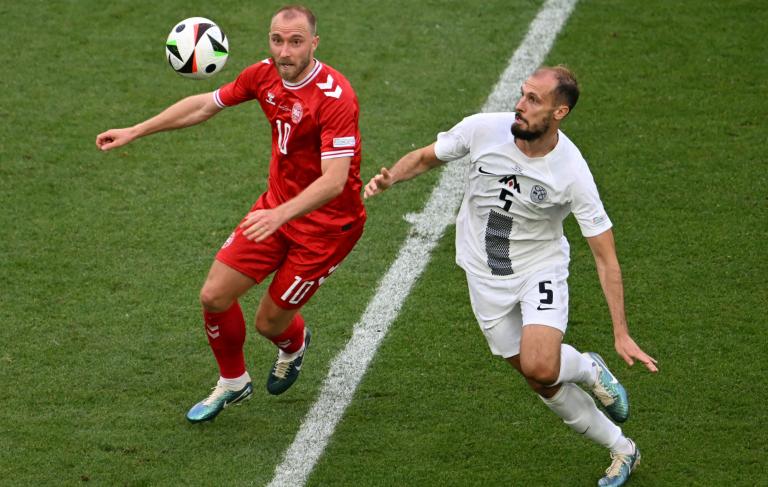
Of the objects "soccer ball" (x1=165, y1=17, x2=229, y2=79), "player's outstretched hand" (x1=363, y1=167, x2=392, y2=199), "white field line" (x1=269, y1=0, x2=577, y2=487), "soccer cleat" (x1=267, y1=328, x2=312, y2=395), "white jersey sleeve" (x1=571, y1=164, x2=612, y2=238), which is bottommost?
"white field line" (x1=269, y1=0, x2=577, y2=487)

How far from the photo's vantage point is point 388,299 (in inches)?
297

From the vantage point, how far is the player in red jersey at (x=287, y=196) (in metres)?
5.97

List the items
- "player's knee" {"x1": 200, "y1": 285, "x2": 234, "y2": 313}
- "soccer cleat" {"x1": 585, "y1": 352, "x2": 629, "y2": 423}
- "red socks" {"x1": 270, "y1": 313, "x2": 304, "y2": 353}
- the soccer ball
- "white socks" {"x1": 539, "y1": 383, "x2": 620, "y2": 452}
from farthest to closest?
the soccer ball, "red socks" {"x1": 270, "y1": 313, "x2": 304, "y2": 353}, "player's knee" {"x1": 200, "y1": 285, "x2": 234, "y2": 313}, "soccer cleat" {"x1": 585, "y1": 352, "x2": 629, "y2": 423}, "white socks" {"x1": 539, "y1": 383, "x2": 620, "y2": 452}

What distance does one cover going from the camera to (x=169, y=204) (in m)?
8.36

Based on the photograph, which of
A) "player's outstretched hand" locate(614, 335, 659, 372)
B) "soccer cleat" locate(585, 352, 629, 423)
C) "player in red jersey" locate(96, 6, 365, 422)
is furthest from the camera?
"soccer cleat" locate(585, 352, 629, 423)

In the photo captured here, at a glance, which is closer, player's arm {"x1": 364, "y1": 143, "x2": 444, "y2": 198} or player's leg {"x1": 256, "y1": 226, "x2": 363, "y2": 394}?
player's arm {"x1": 364, "y1": 143, "x2": 444, "y2": 198}

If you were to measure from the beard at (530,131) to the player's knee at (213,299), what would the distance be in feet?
5.76

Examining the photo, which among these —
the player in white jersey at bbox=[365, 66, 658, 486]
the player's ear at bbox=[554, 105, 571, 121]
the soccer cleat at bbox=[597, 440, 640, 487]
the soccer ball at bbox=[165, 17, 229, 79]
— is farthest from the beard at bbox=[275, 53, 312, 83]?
the soccer cleat at bbox=[597, 440, 640, 487]

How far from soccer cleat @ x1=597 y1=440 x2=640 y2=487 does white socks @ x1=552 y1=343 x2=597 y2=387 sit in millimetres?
401

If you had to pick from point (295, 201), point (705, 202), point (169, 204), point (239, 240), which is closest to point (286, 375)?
point (239, 240)

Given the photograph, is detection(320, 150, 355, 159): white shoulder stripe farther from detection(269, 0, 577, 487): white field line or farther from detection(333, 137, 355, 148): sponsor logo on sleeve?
detection(269, 0, 577, 487): white field line

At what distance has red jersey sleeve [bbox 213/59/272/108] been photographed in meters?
6.31

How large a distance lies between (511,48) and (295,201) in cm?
502

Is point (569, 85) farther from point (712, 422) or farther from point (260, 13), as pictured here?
point (260, 13)
